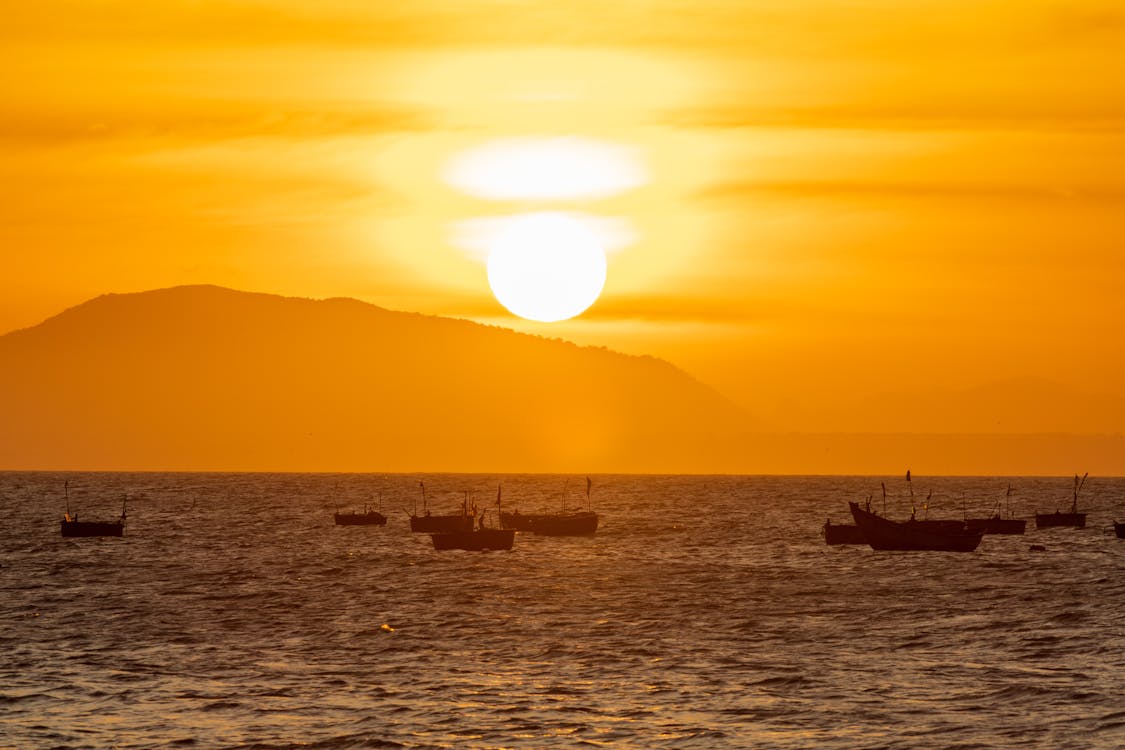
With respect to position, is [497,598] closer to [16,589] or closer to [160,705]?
[16,589]

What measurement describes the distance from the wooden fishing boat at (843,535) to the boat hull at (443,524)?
33.6 metres

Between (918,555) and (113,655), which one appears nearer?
(113,655)

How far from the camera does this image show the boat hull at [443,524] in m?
144

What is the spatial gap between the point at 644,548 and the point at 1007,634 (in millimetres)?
70993

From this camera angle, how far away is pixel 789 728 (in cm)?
5000

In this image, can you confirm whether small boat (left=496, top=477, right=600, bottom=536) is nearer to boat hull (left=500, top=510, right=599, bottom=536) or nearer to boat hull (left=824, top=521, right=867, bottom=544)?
boat hull (left=500, top=510, right=599, bottom=536)

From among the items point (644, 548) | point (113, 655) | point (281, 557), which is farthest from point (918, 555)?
point (113, 655)

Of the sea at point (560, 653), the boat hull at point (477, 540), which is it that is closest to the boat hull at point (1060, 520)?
the sea at point (560, 653)

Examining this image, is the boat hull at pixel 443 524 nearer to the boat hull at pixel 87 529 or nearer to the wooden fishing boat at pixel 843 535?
the boat hull at pixel 87 529

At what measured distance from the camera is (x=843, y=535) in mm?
143875

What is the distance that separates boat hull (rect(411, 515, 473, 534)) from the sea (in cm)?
2110

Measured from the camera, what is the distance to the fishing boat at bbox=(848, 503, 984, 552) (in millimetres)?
132125

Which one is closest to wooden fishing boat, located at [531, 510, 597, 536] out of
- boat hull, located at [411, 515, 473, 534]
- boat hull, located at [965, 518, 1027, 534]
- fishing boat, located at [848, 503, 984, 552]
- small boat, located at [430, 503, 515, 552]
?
boat hull, located at [411, 515, 473, 534]

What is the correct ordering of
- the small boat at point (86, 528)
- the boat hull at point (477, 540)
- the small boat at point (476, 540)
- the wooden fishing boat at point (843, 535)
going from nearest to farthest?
the small boat at point (476, 540)
the boat hull at point (477, 540)
the wooden fishing boat at point (843, 535)
the small boat at point (86, 528)
